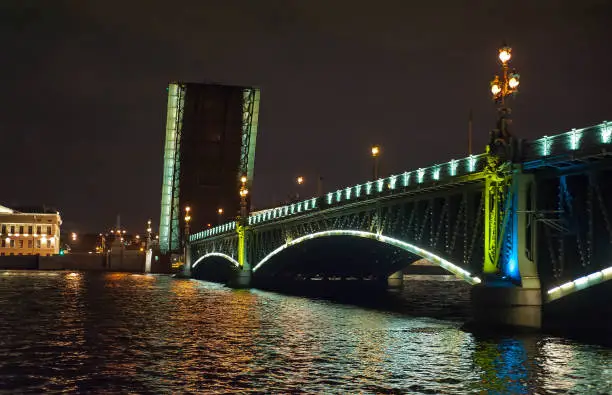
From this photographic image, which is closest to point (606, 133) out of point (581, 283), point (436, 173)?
point (581, 283)

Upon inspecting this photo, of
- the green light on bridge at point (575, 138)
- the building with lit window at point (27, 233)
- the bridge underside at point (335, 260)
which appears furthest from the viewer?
the building with lit window at point (27, 233)

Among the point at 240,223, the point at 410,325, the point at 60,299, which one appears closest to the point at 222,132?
the point at 240,223

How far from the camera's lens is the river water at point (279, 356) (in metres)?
15.5

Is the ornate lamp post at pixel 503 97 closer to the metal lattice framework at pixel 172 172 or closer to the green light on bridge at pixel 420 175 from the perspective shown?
the green light on bridge at pixel 420 175

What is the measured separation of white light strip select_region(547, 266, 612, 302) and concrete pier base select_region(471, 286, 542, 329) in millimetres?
524

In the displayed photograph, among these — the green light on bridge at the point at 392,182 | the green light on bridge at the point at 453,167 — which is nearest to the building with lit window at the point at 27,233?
the green light on bridge at the point at 392,182

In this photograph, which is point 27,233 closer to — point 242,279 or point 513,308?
point 242,279

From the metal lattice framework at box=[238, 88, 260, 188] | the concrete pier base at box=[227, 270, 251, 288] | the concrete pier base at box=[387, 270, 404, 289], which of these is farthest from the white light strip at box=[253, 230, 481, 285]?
the metal lattice framework at box=[238, 88, 260, 188]

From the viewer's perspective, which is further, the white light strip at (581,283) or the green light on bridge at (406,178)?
the green light on bridge at (406,178)

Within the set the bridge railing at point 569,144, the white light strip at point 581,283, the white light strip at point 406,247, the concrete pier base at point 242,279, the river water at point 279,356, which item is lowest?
the river water at point 279,356

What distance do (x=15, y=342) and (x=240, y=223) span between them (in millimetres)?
42130

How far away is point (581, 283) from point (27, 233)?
126m

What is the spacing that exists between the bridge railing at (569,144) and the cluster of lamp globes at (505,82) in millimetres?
1932

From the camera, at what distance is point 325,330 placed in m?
27.2
